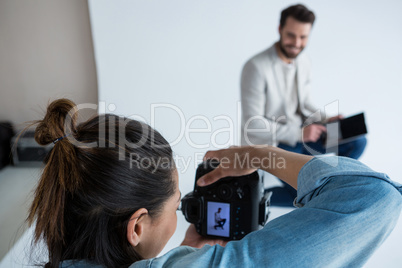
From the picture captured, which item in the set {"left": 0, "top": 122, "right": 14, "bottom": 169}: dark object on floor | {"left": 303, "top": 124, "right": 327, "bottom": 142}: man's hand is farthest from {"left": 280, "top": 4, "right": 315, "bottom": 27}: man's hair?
{"left": 0, "top": 122, "right": 14, "bottom": 169}: dark object on floor

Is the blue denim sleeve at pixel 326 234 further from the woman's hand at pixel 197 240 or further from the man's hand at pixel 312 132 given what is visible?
the man's hand at pixel 312 132

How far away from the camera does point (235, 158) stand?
909mm

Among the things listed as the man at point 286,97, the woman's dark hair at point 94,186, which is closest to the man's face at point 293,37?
the man at point 286,97

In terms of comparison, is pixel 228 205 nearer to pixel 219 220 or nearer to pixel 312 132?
pixel 219 220

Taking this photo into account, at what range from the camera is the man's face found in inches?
73.7

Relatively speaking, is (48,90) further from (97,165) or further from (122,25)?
(97,165)

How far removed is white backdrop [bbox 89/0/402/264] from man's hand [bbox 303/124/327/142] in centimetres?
16

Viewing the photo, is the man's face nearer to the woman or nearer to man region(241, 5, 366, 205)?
man region(241, 5, 366, 205)

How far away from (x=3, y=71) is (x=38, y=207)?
199cm

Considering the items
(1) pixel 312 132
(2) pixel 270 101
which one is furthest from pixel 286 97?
(1) pixel 312 132

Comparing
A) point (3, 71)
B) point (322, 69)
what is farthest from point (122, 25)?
point (322, 69)

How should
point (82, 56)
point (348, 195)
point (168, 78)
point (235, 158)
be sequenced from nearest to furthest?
point (348, 195) → point (235, 158) → point (168, 78) → point (82, 56)

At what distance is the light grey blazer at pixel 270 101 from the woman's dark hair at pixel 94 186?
125 centimetres

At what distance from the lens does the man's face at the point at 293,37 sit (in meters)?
1.87
